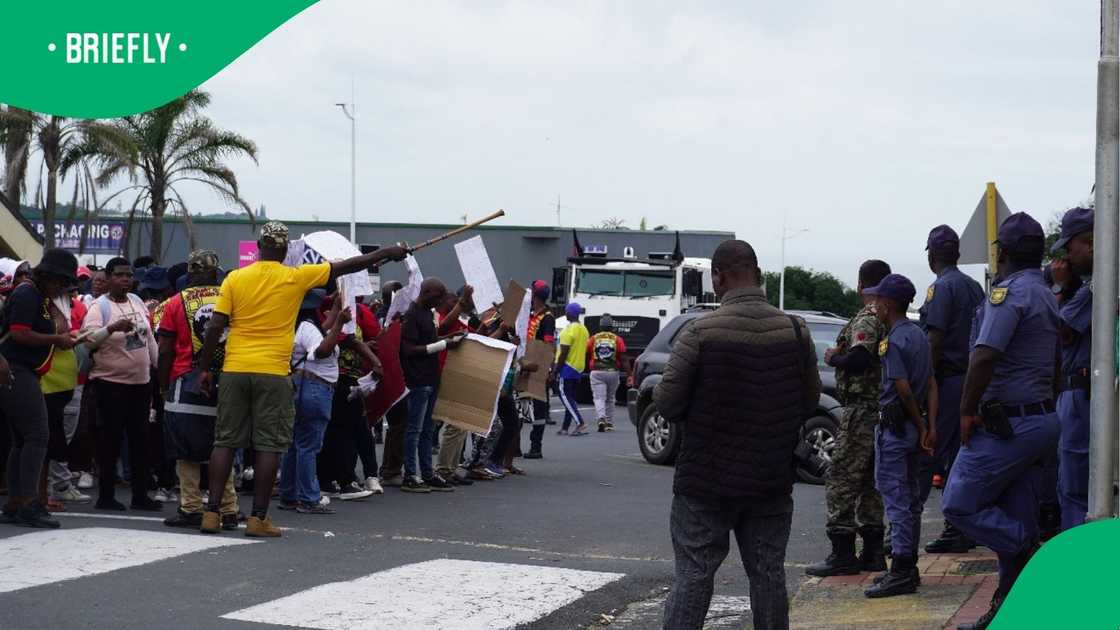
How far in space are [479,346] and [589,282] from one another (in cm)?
1715

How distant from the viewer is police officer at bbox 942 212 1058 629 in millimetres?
6602

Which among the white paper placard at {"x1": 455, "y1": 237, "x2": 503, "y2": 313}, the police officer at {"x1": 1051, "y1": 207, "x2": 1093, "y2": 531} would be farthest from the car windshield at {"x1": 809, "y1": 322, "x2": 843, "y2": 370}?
the police officer at {"x1": 1051, "y1": 207, "x2": 1093, "y2": 531}

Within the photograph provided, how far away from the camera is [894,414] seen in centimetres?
795

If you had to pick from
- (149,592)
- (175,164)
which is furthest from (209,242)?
(149,592)

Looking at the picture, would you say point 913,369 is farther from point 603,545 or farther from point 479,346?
point 479,346

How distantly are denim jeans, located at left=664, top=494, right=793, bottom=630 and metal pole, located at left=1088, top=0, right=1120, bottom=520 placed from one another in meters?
1.27

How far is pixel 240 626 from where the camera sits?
6.79 metres


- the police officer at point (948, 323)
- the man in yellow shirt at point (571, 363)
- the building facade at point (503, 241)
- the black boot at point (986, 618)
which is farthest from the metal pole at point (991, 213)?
the building facade at point (503, 241)

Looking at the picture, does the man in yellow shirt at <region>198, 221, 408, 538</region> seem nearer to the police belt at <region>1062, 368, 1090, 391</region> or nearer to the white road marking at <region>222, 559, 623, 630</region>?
the white road marking at <region>222, 559, 623, 630</region>

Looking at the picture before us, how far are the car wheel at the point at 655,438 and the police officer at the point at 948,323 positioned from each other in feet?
22.0

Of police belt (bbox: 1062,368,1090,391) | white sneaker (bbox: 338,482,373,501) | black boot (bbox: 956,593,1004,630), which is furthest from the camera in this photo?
white sneaker (bbox: 338,482,373,501)

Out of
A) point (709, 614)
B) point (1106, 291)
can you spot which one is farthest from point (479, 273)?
point (1106, 291)

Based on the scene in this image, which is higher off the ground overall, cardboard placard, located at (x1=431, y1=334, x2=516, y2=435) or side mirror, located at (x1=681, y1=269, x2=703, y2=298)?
side mirror, located at (x1=681, y1=269, x2=703, y2=298)

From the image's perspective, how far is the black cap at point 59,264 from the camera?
981 cm
